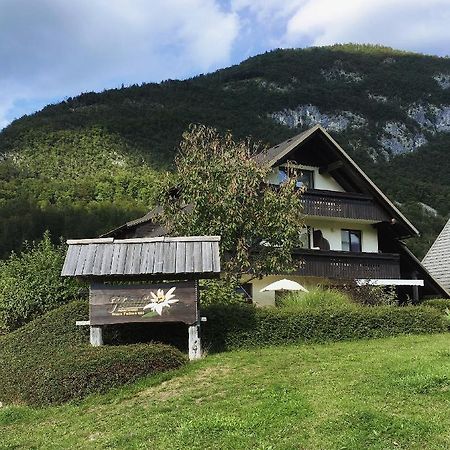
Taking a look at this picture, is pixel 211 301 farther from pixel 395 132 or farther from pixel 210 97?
pixel 395 132

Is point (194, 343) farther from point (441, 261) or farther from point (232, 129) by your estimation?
point (232, 129)

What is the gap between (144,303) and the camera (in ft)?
47.4

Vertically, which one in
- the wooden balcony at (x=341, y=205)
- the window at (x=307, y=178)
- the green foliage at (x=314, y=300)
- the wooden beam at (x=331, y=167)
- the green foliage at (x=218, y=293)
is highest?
the wooden beam at (x=331, y=167)

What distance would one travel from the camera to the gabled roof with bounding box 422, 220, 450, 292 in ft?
97.7

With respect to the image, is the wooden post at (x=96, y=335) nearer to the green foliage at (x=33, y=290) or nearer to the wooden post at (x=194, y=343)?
the wooden post at (x=194, y=343)

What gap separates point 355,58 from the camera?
4892 inches

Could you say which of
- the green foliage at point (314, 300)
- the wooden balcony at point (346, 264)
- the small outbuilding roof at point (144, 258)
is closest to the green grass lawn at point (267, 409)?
the small outbuilding roof at point (144, 258)

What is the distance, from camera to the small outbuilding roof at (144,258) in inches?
567

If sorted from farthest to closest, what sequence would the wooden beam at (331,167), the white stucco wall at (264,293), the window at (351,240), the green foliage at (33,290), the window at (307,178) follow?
the window at (351,240)
the window at (307,178)
the wooden beam at (331,167)
the white stucco wall at (264,293)
the green foliage at (33,290)

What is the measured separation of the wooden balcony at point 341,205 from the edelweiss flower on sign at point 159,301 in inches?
562

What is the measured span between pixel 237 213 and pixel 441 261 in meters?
13.8

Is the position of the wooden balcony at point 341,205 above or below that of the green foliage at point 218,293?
above

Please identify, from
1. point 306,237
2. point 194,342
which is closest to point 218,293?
point 194,342

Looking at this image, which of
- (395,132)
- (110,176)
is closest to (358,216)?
(110,176)
